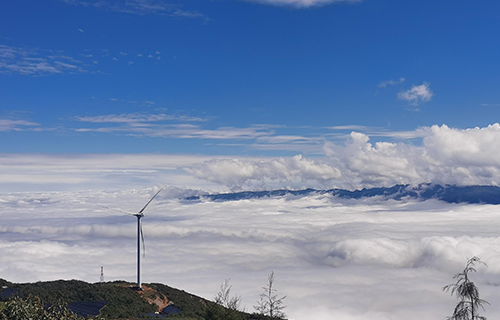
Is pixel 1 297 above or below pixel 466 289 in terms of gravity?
below

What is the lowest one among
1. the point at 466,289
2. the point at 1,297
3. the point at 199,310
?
the point at 199,310

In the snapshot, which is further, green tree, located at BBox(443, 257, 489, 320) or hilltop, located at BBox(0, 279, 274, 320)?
hilltop, located at BBox(0, 279, 274, 320)

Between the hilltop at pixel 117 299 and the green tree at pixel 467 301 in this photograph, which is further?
the hilltop at pixel 117 299

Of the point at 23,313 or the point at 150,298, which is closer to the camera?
the point at 23,313

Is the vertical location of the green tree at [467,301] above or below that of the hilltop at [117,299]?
above

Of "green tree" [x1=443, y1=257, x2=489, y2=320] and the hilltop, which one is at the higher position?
"green tree" [x1=443, y1=257, x2=489, y2=320]

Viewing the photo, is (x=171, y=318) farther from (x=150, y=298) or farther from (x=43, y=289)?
(x=43, y=289)

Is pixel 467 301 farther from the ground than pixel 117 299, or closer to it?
farther from the ground

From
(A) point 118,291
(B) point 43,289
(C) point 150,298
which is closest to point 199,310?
(C) point 150,298

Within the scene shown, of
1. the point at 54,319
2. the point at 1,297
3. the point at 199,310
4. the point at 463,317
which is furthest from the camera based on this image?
the point at 199,310

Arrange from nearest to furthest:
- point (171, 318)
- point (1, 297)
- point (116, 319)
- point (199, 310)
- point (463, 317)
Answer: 1. point (463, 317)
2. point (116, 319)
3. point (171, 318)
4. point (1, 297)
5. point (199, 310)

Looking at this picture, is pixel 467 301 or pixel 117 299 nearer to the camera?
pixel 467 301
